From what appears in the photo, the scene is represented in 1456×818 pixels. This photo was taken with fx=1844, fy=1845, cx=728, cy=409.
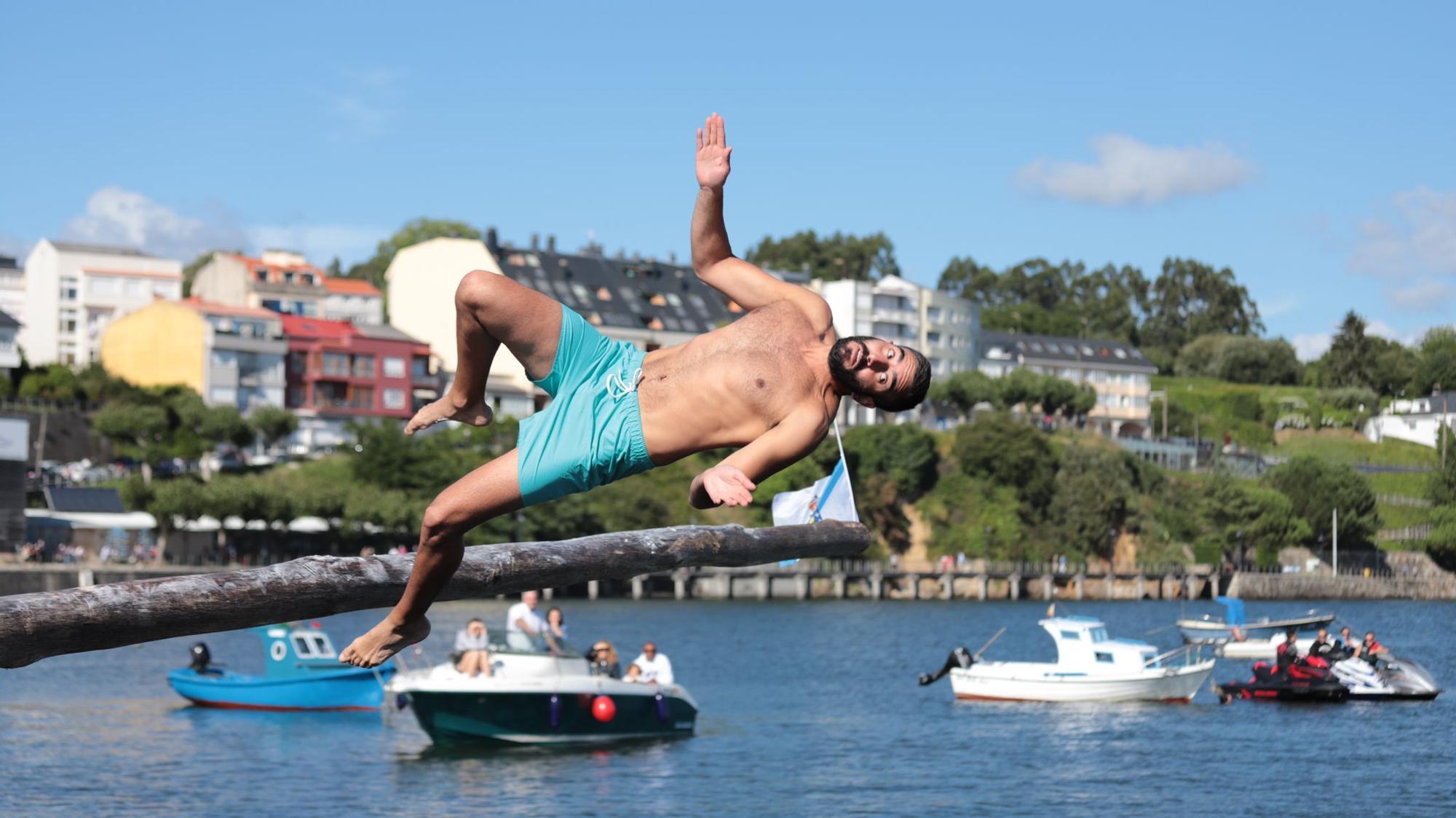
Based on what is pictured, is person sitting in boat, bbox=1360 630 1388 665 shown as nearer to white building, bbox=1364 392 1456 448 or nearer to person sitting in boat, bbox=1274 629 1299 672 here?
person sitting in boat, bbox=1274 629 1299 672

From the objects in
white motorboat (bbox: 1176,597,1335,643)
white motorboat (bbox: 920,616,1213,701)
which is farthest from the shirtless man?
white motorboat (bbox: 1176,597,1335,643)

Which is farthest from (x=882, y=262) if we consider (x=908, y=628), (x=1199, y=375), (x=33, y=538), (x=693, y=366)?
(x=693, y=366)

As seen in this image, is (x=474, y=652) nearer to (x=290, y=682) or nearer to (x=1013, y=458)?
(x=290, y=682)

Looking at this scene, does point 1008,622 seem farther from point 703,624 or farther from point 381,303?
point 381,303

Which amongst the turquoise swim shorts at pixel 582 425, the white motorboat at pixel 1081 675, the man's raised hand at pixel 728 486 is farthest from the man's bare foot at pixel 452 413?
the white motorboat at pixel 1081 675

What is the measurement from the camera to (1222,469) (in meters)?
136

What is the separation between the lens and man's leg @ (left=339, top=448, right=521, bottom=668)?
7410 millimetres

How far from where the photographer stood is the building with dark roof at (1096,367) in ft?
530

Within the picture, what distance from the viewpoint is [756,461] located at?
7.18 metres

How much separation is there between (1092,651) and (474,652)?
69.2 ft

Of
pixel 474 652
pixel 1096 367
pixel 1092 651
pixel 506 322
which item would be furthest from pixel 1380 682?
pixel 1096 367

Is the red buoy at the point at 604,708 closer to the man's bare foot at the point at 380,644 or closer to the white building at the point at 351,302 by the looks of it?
the man's bare foot at the point at 380,644

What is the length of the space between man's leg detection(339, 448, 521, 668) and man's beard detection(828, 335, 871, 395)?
4.40ft

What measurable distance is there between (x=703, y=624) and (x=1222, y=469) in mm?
61788
